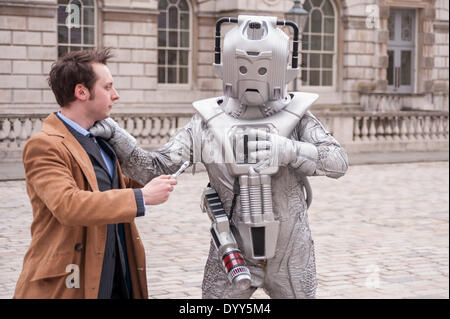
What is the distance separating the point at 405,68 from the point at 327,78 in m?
3.14

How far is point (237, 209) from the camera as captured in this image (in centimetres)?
362

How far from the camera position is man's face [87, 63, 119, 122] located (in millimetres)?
3338

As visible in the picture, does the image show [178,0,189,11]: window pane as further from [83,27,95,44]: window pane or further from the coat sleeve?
the coat sleeve

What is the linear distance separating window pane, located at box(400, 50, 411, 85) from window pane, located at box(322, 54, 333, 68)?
2.79m

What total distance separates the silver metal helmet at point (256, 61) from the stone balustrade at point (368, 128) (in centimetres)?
1122

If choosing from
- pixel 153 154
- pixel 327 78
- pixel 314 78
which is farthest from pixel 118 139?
pixel 327 78

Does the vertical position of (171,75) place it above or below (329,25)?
below

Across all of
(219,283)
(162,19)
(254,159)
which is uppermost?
(162,19)

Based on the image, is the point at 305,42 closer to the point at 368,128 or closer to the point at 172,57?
the point at 172,57

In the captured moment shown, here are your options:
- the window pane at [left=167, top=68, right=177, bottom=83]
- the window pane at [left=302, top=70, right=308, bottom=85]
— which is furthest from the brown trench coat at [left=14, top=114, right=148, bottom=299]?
the window pane at [left=302, top=70, right=308, bottom=85]

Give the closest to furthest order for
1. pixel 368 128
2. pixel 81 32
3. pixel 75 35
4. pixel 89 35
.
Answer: pixel 368 128
pixel 81 32
pixel 75 35
pixel 89 35

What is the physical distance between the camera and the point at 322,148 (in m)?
3.59

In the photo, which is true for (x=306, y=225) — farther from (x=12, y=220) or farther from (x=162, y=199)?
(x=12, y=220)

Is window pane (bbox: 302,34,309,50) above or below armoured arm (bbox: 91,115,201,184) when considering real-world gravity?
above
